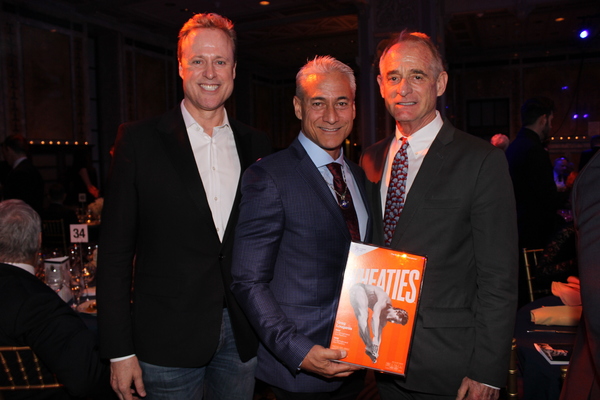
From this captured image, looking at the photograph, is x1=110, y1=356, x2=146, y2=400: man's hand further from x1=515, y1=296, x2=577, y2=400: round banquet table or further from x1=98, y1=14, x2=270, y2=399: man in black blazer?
x1=515, y1=296, x2=577, y2=400: round banquet table

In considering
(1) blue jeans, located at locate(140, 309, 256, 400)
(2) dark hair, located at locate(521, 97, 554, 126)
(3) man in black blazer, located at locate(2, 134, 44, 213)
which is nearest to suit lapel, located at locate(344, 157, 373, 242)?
(1) blue jeans, located at locate(140, 309, 256, 400)

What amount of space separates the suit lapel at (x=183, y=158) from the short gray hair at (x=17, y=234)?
88 cm

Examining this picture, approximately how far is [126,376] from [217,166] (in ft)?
2.57

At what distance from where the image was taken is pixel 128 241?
1.58m

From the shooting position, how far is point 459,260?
4.96ft

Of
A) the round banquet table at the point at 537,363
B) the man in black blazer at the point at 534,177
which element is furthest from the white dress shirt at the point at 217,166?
the man in black blazer at the point at 534,177

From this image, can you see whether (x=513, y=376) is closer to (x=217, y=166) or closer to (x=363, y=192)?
(x=363, y=192)

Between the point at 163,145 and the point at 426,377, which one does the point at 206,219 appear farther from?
the point at 426,377

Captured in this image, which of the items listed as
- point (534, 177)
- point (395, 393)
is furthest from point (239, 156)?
point (534, 177)

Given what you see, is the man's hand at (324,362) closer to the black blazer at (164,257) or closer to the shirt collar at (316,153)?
the black blazer at (164,257)

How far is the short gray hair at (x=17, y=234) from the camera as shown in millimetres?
1995

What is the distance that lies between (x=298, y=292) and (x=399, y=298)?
316mm

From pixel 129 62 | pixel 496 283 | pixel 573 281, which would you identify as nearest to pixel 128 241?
pixel 496 283

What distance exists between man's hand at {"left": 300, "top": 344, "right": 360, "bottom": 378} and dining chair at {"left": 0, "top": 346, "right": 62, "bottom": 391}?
1.11 metres
